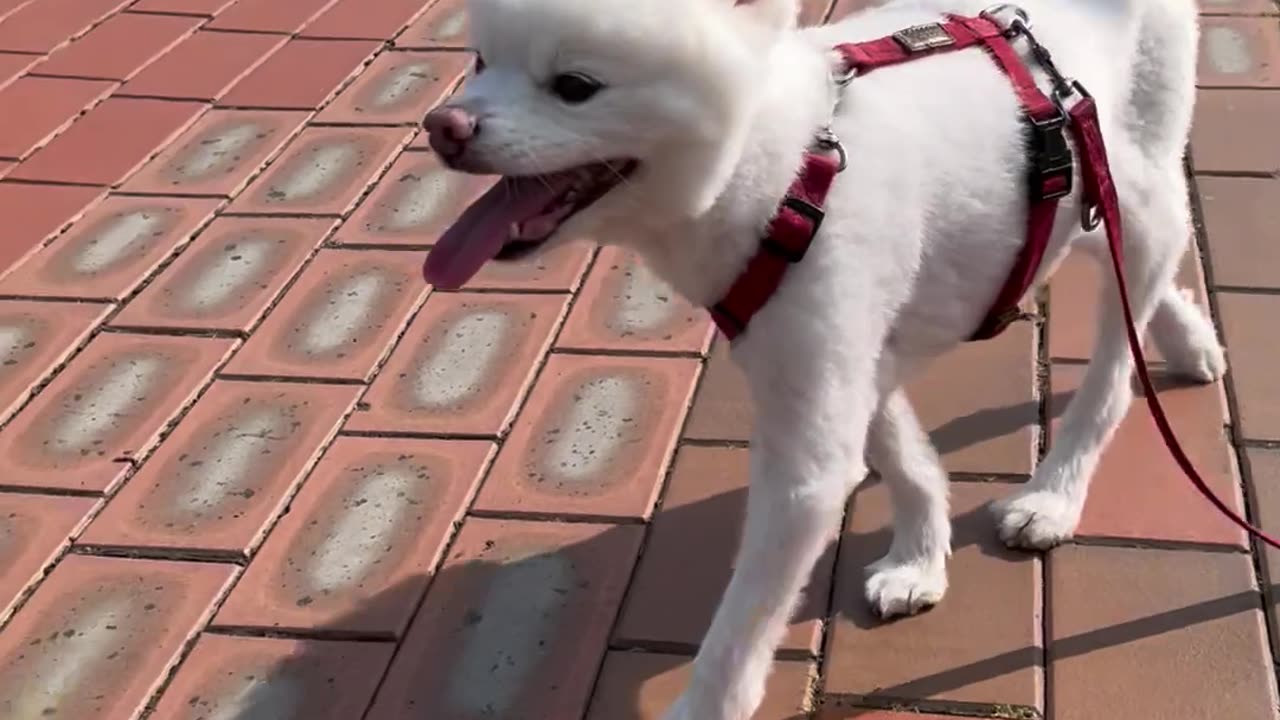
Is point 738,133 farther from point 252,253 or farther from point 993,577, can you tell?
point 252,253

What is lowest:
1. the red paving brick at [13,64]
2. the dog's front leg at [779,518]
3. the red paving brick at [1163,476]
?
the red paving brick at [1163,476]

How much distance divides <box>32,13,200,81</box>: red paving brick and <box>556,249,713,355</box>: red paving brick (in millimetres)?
2001

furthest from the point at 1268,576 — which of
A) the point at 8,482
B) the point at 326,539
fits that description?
the point at 8,482

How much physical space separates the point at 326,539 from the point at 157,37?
263cm

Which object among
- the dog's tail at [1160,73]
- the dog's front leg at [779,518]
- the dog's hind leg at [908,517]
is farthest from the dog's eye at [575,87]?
the dog's tail at [1160,73]

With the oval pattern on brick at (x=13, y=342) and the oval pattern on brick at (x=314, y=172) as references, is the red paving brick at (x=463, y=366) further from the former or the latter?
the oval pattern on brick at (x=13, y=342)

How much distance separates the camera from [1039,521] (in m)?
2.51

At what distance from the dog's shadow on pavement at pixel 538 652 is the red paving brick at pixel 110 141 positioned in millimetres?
1971

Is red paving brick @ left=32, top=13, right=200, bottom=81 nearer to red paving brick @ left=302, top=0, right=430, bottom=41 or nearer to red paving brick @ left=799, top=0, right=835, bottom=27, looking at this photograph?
red paving brick @ left=302, top=0, right=430, bottom=41

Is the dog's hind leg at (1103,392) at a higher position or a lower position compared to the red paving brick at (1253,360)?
higher

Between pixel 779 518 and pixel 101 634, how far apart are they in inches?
49.9

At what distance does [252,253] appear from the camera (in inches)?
142

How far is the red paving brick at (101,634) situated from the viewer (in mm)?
2426

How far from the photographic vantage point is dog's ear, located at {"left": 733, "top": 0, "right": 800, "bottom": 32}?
183cm
